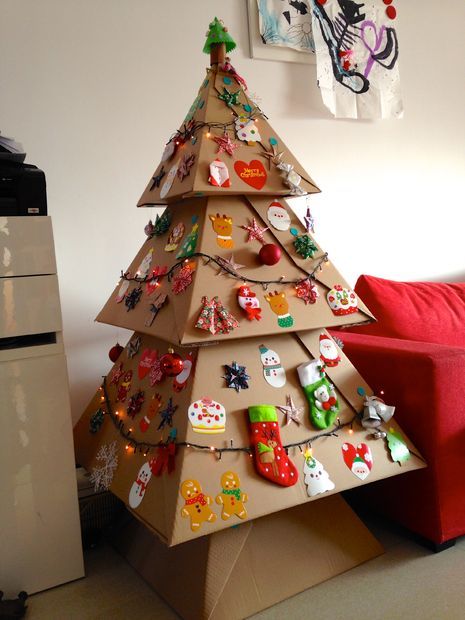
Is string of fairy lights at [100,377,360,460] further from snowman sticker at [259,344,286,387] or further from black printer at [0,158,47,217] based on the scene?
black printer at [0,158,47,217]

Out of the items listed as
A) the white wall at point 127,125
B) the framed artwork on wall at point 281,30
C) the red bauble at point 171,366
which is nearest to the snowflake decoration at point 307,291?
the red bauble at point 171,366

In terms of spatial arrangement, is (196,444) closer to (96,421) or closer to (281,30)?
(96,421)

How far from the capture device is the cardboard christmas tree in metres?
1.35

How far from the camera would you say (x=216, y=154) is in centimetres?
151

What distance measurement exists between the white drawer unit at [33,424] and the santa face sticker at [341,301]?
30.7 inches

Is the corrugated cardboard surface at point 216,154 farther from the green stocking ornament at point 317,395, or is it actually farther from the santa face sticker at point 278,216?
the green stocking ornament at point 317,395

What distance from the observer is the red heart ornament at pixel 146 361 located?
1604 millimetres

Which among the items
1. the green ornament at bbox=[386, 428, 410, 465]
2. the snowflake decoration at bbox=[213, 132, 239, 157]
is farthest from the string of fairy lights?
the snowflake decoration at bbox=[213, 132, 239, 157]

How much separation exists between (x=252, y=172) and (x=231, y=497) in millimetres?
857

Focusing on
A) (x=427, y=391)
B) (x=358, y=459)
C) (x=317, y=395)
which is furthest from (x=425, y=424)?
(x=317, y=395)

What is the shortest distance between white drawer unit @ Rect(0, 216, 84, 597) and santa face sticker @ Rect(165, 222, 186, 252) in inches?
12.9

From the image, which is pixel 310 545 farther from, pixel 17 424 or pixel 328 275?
pixel 17 424

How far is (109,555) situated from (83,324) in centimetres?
82

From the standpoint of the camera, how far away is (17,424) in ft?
4.98
